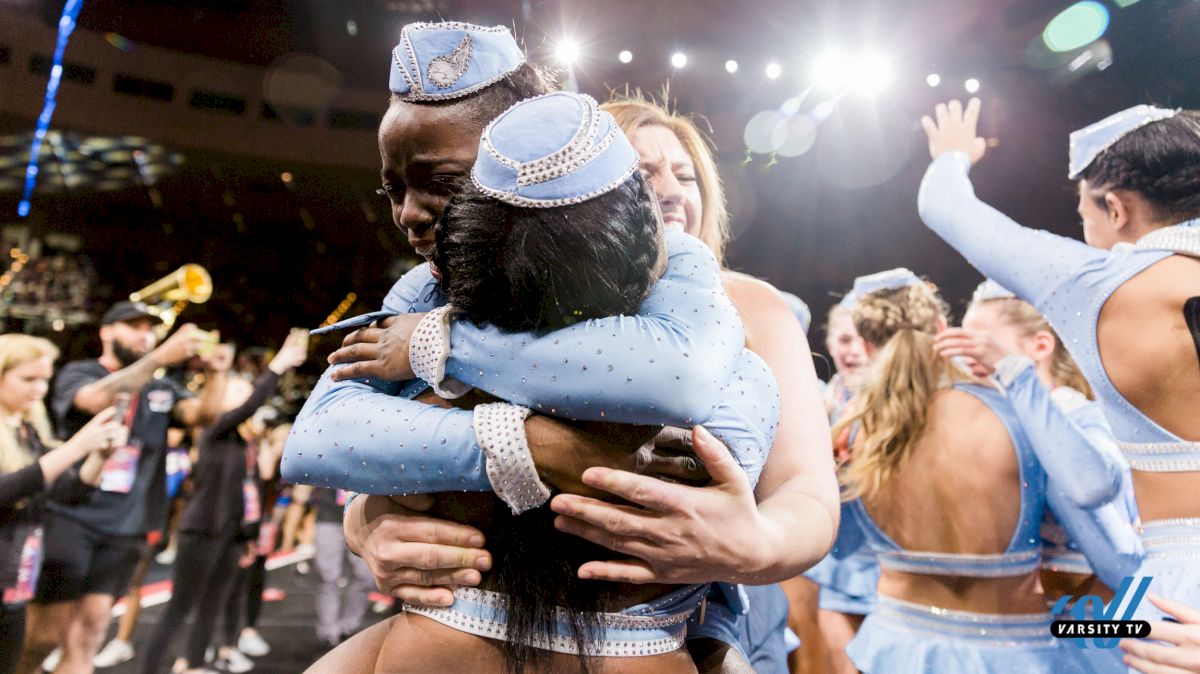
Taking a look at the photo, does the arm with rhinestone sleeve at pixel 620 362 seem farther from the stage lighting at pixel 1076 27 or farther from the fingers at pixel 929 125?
the stage lighting at pixel 1076 27

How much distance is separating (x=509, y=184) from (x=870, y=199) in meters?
3.50

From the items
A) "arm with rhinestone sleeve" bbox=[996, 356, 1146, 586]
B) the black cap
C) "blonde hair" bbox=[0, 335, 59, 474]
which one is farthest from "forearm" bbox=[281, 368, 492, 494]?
the black cap

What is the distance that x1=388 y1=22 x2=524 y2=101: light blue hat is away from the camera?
3.59ft

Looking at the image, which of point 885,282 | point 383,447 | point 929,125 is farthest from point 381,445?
point 885,282

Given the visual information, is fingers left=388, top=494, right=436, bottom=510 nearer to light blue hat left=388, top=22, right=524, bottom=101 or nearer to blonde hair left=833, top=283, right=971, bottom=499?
light blue hat left=388, top=22, right=524, bottom=101

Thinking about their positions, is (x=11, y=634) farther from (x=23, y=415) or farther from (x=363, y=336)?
(x=363, y=336)

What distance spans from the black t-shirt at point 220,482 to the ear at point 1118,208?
4398 mm

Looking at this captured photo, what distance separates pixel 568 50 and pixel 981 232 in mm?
1735

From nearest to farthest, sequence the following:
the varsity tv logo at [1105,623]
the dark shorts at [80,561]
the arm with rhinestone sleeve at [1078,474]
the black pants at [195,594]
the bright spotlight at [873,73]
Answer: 1. the varsity tv logo at [1105,623]
2. the arm with rhinestone sleeve at [1078,474]
3. the bright spotlight at [873,73]
4. the dark shorts at [80,561]
5. the black pants at [195,594]

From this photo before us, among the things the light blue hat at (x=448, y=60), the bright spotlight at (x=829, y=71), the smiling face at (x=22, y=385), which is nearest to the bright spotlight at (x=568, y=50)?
the bright spotlight at (x=829, y=71)

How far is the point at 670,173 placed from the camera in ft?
5.10

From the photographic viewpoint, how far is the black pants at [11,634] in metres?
3.24

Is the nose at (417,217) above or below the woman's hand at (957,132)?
below

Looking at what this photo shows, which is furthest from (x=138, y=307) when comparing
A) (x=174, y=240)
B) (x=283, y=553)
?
(x=283, y=553)
